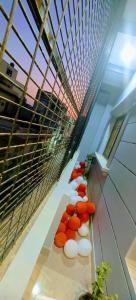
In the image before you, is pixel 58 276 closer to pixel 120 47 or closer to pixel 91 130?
pixel 120 47

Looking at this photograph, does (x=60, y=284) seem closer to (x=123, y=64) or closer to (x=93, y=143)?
(x=123, y=64)

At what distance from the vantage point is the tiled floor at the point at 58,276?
183cm

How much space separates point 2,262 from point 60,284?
1715 mm

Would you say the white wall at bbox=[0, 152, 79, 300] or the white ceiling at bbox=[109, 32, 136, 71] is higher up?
the white ceiling at bbox=[109, 32, 136, 71]

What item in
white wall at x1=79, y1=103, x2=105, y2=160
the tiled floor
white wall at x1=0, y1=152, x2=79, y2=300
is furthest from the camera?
white wall at x1=79, y1=103, x2=105, y2=160

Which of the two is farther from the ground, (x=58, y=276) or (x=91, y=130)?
(x=91, y=130)

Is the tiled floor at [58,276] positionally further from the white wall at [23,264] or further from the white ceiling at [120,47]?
the white ceiling at [120,47]

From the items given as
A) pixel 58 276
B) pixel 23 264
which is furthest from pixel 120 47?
pixel 23 264

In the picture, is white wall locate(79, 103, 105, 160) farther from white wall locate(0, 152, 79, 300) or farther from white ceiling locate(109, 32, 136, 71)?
white wall locate(0, 152, 79, 300)

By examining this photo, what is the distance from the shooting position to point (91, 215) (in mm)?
3602

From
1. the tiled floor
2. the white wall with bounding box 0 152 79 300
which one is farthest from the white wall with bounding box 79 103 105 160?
the white wall with bounding box 0 152 79 300

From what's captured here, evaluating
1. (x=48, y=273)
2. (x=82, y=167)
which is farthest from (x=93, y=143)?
(x=48, y=273)

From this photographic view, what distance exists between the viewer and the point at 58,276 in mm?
2074

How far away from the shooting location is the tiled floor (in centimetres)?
183
